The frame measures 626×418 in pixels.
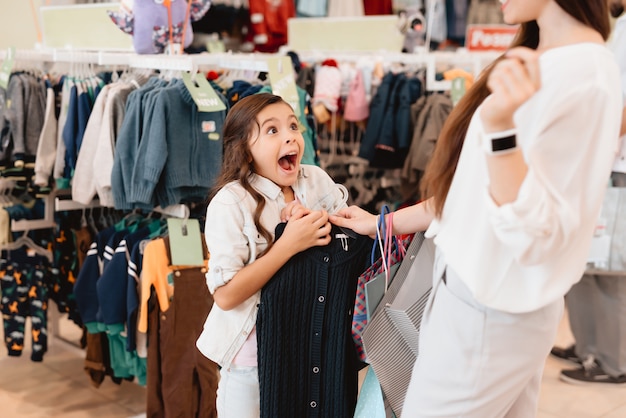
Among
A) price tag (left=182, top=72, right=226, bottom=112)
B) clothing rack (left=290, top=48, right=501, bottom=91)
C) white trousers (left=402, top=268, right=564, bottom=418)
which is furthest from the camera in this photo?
clothing rack (left=290, top=48, right=501, bottom=91)

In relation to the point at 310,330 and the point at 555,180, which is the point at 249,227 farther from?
the point at 555,180

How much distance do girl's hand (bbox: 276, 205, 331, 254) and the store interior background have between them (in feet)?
6.05

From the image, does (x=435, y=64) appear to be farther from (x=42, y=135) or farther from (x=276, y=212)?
(x=276, y=212)

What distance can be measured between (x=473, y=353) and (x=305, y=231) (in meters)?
0.51

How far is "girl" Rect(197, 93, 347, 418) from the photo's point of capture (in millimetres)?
1655

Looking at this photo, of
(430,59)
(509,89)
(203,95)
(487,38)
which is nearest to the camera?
(509,89)

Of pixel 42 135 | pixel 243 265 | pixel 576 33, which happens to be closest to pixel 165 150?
pixel 42 135

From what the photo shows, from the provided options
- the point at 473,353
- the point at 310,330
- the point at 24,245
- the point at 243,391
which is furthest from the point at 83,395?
the point at 473,353

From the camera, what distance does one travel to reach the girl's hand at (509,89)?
1087 mm

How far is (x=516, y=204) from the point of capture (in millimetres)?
1097

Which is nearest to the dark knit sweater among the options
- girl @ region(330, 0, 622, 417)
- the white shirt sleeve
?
girl @ region(330, 0, 622, 417)

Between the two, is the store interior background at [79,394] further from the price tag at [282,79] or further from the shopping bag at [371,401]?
the shopping bag at [371,401]

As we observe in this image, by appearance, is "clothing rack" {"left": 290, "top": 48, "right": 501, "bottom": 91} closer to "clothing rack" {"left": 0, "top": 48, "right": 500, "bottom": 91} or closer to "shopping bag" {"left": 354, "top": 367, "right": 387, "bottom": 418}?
"clothing rack" {"left": 0, "top": 48, "right": 500, "bottom": 91}

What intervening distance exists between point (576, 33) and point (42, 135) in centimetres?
255
